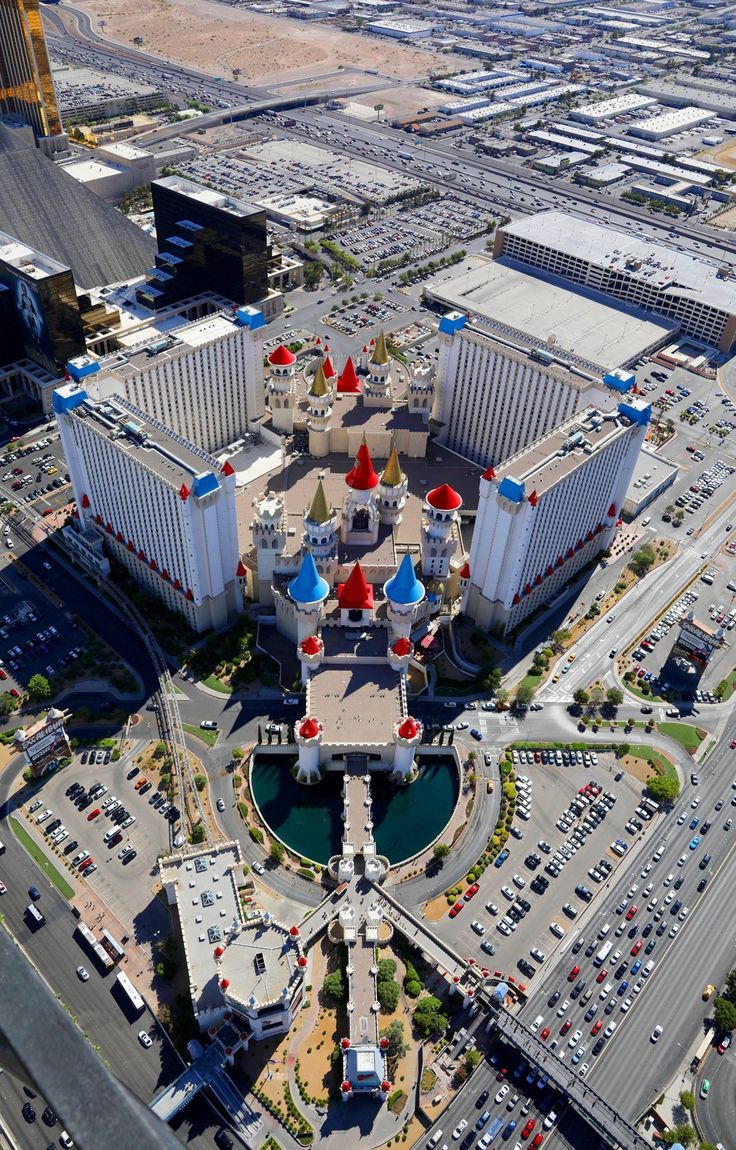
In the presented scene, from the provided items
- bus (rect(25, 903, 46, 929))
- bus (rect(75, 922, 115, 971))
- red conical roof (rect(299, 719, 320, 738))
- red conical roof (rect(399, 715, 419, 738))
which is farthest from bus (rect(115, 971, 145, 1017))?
red conical roof (rect(399, 715, 419, 738))

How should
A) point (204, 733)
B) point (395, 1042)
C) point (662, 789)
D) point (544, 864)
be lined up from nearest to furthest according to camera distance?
point (395, 1042) → point (544, 864) → point (662, 789) → point (204, 733)

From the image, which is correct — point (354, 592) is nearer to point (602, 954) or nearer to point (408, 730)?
point (408, 730)

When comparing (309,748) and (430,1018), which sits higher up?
(309,748)

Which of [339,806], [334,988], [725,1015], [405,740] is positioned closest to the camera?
[725,1015]

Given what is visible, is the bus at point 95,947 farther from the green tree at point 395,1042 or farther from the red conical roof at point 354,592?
the red conical roof at point 354,592

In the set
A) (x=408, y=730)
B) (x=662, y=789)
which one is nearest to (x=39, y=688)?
(x=408, y=730)

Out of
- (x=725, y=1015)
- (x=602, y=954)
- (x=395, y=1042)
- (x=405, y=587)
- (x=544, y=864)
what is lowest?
(x=544, y=864)

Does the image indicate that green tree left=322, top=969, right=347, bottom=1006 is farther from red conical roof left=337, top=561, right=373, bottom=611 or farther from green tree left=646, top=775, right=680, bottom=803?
red conical roof left=337, top=561, right=373, bottom=611
